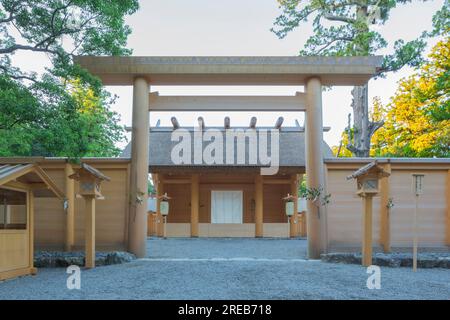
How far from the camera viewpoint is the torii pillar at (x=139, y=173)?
30.5ft

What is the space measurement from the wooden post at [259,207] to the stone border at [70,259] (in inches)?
352

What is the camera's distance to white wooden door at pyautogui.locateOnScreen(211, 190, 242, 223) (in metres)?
18.2

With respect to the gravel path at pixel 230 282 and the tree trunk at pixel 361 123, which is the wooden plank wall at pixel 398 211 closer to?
the gravel path at pixel 230 282

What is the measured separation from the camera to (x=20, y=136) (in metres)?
12.5

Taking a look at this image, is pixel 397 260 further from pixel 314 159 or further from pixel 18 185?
pixel 18 185

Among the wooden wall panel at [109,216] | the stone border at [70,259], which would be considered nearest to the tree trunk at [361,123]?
the wooden wall panel at [109,216]

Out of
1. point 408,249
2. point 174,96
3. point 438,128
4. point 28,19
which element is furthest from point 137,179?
point 438,128

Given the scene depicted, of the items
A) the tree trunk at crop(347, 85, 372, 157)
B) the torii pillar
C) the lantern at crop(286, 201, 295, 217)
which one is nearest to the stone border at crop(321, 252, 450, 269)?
the torii pillar

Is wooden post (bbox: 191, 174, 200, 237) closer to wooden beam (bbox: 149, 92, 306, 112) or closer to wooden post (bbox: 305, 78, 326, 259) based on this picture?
wooden beam (bbox: 149, 92, 306, 112)

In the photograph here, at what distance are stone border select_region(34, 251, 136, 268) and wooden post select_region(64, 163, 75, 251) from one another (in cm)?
55

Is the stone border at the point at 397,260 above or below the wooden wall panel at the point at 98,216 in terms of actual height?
below

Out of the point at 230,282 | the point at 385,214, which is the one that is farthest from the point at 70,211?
the point at 385,214

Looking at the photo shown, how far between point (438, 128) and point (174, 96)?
12.8 meters

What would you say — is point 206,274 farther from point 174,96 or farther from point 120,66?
point 120,66
